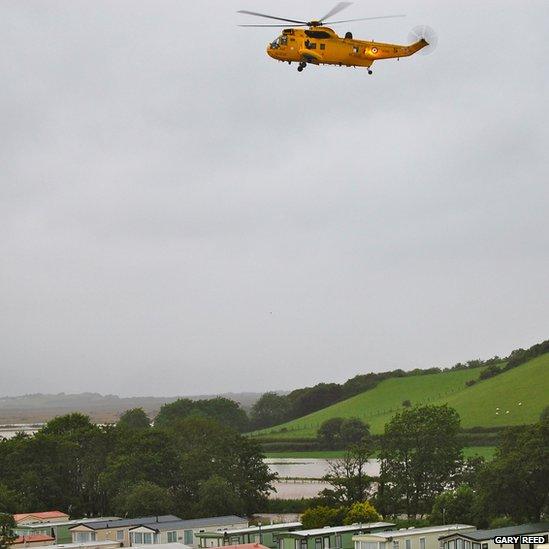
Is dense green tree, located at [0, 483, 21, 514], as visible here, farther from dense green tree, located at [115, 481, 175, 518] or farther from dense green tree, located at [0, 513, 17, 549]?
dense green tree, located at [0, 513, 17, 549]

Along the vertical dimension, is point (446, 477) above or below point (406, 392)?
below

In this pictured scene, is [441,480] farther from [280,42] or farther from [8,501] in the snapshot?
[280,42]

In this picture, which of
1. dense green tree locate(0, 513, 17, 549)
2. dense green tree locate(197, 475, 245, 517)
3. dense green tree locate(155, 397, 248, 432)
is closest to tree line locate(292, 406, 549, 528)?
dense green tree locate(197, 475, 245, 517)

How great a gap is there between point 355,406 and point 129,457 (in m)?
86.1

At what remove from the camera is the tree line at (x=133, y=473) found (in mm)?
68250

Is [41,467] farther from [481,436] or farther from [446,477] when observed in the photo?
[481,436]

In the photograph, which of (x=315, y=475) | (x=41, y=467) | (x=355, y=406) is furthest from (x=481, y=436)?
(x=41, y=467)

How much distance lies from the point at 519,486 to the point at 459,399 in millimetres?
82114

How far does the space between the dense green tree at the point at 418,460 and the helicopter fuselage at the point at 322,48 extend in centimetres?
3200

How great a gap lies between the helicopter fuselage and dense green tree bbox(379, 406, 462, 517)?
31996 mm

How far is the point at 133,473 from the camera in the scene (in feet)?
237

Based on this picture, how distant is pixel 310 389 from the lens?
595 ft

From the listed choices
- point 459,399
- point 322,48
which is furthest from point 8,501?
point 459,399

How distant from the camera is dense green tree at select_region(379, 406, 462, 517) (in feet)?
225
